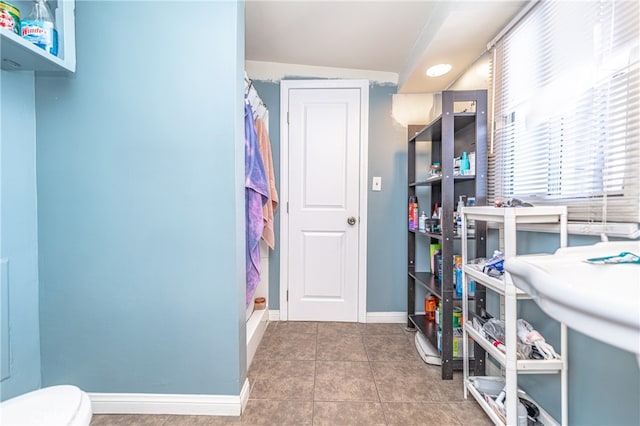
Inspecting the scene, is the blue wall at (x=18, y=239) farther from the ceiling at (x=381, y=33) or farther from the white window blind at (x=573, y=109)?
the white window blind at (x=573, y=109)

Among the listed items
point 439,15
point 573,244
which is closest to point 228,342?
point 573,244

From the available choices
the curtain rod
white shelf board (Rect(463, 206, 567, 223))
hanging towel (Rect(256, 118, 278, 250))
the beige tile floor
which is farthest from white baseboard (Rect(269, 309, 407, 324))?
the curtain rod

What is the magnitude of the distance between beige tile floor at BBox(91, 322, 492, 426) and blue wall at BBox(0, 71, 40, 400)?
1.39ft

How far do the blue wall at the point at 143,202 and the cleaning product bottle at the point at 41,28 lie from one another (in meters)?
0.13

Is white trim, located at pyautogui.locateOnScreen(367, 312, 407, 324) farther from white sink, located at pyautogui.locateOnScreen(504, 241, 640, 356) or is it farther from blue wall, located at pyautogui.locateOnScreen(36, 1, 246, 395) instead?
white sink, located at pyautogui.locateOnScreen(504, 241, 640, 356)

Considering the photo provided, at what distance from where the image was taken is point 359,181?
2246mm

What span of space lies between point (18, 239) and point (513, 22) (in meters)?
2.54

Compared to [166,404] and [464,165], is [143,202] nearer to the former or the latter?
[166,404]

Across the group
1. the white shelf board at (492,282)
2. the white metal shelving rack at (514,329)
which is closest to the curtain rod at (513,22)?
the white metal shelving rack at (514,329)

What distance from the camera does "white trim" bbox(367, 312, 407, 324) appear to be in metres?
2.28

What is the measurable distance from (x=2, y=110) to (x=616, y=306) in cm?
198

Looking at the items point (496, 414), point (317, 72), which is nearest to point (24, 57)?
point (317, 72)

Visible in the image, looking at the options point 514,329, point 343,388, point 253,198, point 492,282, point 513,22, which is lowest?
point 343,388

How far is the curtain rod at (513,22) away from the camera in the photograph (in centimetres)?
121
